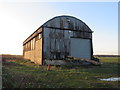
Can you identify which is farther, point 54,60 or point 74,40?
point 74,40

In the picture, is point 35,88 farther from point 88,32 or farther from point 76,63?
point 88,32

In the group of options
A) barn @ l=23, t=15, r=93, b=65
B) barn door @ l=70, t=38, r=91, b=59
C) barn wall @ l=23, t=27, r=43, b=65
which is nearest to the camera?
barn @ l=23, t=15, r=93, b=65

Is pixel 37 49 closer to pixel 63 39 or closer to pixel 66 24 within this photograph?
pixel 63 39

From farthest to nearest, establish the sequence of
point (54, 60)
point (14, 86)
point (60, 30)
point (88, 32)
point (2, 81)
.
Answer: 1. point (88, 32)
2. point (60, 30)
3. point (54, 60)
4. point (2, 81)
5. point (14, 86)

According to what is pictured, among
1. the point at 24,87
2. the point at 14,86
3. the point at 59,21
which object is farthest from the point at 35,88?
the point at 59,21

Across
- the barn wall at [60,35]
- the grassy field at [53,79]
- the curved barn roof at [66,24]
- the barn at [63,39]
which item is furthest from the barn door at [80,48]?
the grassy field at [53,79]

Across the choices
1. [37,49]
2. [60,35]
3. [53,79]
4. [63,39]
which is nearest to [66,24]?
[60,35]

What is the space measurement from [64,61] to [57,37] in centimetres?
378

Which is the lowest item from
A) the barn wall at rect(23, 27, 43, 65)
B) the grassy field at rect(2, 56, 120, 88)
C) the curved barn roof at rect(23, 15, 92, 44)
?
the grassy field at rect(2, 56, 120, 88)

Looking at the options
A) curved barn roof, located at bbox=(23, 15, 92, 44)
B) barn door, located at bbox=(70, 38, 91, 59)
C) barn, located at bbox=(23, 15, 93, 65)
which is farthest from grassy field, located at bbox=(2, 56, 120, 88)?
curved barn roof, located at bbox=(23, 15, 92, 44)

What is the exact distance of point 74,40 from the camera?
66.4 feet

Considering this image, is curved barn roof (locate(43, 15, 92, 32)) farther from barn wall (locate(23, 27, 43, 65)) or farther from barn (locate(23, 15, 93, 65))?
barn wall (locate(23, 27, 43, 65))

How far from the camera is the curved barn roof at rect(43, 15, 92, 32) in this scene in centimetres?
1878

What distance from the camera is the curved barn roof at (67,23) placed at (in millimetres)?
18781
